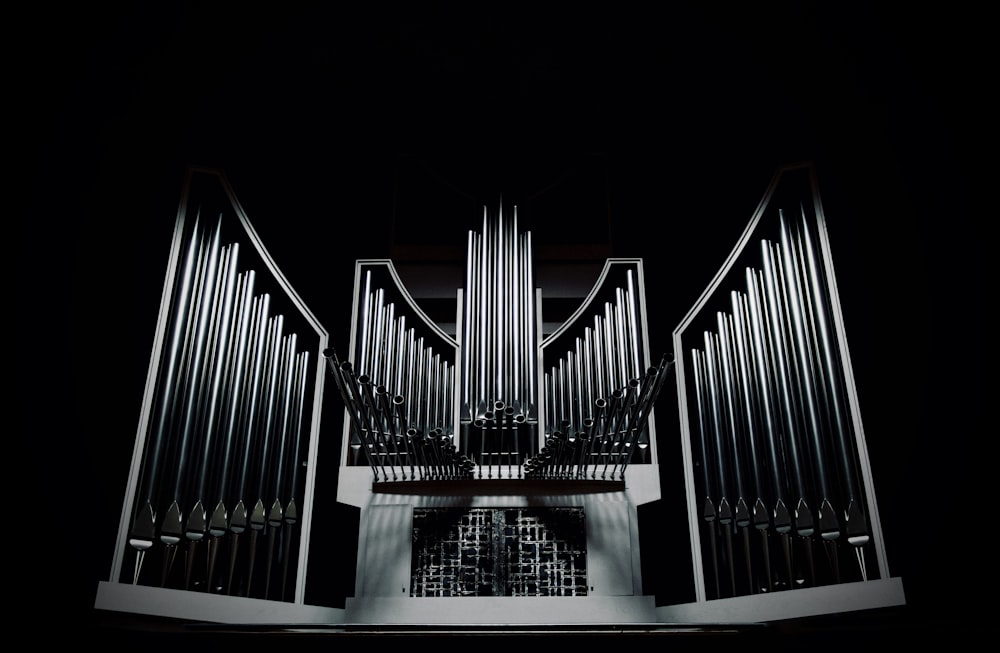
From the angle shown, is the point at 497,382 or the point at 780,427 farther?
the point at 497,382

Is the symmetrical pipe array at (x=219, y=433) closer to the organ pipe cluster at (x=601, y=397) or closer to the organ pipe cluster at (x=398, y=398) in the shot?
the organ pipe cluster at (x=398, y=398)

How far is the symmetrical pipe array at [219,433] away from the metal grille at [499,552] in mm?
829

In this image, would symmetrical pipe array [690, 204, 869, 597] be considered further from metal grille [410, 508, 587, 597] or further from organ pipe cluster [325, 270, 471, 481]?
organ pipe cluster [325, 270, 471, 481]

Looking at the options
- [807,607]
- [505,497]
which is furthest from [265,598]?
[807,607]

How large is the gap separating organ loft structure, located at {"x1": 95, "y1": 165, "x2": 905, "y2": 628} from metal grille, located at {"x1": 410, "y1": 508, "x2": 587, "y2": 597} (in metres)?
0.01

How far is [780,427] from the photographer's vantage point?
3.87m

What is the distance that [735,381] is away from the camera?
451 cm

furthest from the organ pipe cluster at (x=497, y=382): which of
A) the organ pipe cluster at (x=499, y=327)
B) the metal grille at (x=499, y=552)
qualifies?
the metal grille at (x=499, y=552)

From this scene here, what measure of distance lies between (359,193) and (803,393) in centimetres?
422

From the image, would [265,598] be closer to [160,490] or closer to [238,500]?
[238,500]

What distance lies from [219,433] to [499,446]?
1649 mm

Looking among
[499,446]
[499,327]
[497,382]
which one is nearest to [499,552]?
[499,446]

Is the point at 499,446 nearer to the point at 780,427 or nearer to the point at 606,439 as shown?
the point at 606,439

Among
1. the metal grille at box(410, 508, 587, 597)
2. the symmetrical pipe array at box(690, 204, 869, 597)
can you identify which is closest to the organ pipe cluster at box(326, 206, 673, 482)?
the metal grille at box(410, 508, 587, 597)
